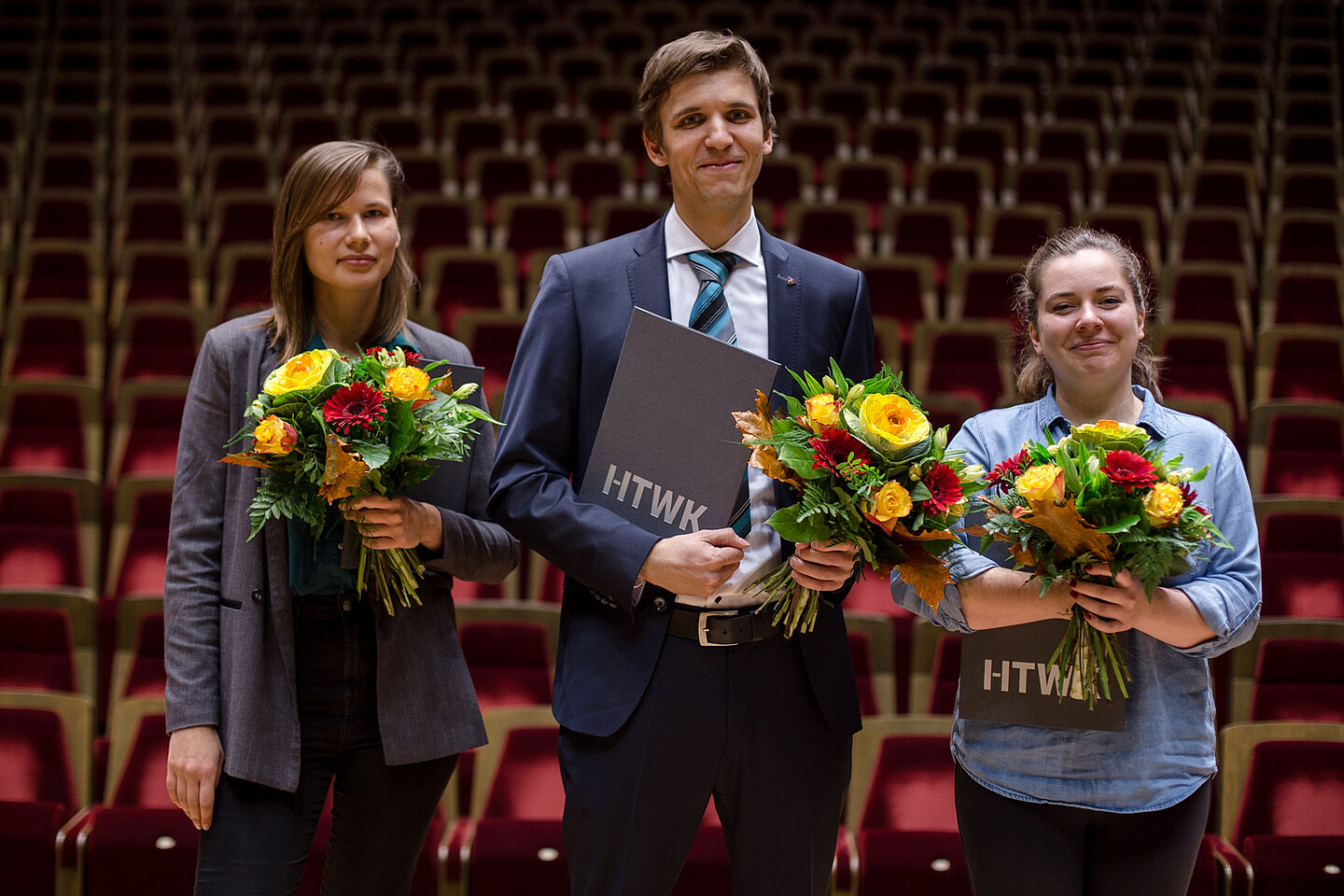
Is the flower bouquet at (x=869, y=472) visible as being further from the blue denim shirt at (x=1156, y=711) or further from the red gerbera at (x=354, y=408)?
the red gerbera at (x=354, y=408)

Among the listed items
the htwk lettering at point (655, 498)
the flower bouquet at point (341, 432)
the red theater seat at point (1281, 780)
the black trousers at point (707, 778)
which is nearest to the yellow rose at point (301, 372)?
the flower bouquet at point (341, 432)

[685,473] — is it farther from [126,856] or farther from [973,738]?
[126,856]

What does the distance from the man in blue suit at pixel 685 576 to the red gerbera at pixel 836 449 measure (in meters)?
0.08

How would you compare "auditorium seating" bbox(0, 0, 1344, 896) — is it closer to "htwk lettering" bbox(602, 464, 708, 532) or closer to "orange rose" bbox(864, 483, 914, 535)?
"htwk lettering" bbox(602, 464, 708, 532)

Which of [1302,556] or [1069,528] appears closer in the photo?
[1069,528]

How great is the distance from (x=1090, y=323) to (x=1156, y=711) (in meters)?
0.36

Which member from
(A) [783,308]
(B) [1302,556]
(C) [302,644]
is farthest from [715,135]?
(B) [1302,556]

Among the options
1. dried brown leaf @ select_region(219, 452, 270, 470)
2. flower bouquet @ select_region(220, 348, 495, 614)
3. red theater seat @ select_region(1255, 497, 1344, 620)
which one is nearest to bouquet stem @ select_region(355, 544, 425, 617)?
flower bouquet @ select_region(220, 348, 495, 614)

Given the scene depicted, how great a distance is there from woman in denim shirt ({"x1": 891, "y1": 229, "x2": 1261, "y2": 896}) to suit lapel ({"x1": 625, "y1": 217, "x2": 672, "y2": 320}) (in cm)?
34

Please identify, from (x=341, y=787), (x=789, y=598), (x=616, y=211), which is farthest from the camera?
(x=616, y=211)

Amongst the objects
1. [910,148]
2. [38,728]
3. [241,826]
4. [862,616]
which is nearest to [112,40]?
[910,148]

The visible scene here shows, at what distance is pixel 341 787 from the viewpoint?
1134 mm

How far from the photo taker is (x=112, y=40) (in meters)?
5.56

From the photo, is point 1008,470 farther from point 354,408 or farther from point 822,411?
point 354,408
